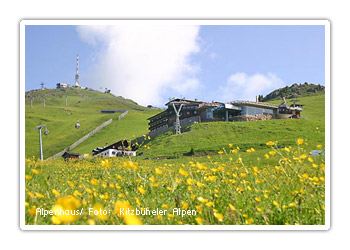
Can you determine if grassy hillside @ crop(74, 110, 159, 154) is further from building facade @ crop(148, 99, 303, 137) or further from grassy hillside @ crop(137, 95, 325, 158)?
grassy hillside @ crop(137, 95, 325, 158)

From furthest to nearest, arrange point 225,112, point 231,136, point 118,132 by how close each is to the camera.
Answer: point 118,132, point 225,112, point 231,136

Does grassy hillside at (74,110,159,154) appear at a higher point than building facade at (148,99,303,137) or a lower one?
lower

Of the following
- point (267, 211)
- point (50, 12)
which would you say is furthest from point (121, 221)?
point (50, 12)

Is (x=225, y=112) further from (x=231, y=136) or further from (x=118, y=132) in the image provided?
(x=118, y=132)

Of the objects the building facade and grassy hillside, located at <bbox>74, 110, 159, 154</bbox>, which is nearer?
the building facade

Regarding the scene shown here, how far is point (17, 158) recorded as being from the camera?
6152 mm

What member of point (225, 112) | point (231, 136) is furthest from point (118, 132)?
point (231, 136)

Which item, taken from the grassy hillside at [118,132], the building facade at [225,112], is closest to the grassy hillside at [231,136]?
the building facade at [225,112]

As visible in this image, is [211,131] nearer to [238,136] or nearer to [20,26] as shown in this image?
[238,136]

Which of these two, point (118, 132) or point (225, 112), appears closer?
point (225, 112)

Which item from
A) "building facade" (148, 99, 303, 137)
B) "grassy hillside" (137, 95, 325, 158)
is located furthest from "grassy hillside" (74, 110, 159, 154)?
"grassy hillside" (137, 95, 325, 158)

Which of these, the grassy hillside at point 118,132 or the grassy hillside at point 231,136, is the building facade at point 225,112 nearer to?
the grassy hillside at point 231,136
